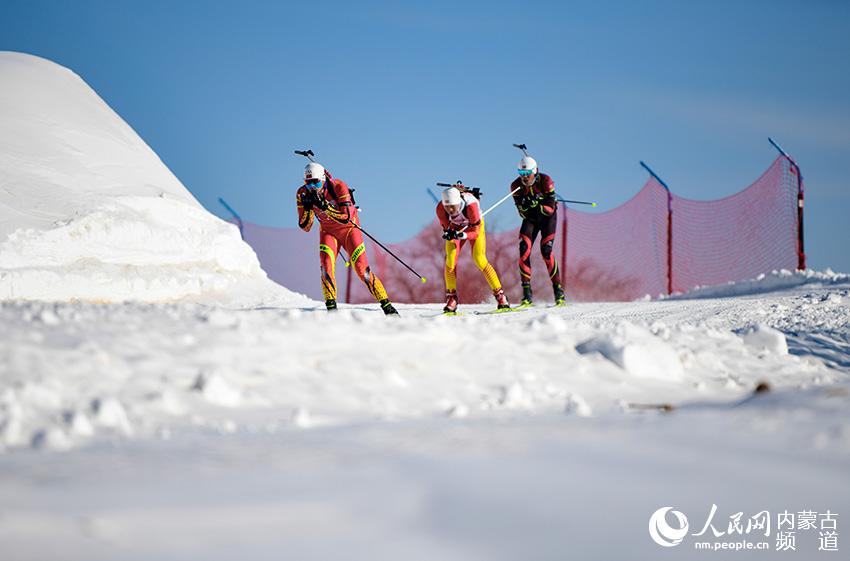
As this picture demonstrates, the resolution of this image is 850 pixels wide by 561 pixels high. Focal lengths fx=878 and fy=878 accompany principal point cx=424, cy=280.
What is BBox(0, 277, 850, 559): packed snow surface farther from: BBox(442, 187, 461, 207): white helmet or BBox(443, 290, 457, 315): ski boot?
Answer: BBox(443, 290, 457, 315): ski boot

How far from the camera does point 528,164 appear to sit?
35.0 ft

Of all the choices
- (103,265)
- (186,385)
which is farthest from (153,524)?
(103,265)

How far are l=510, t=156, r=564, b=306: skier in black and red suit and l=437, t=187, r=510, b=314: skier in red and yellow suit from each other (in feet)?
3.31

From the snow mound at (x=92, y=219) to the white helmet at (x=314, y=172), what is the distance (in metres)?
4.38

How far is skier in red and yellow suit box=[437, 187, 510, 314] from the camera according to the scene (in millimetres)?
9641

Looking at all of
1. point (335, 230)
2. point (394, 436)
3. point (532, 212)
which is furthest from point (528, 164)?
point (394, 436)

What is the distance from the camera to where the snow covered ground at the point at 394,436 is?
6.68 ft

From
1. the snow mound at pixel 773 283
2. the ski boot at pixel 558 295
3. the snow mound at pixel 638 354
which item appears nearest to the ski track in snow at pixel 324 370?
the snow mound at pixel 638 354

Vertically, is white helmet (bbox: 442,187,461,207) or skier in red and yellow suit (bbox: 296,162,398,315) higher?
white helmet (bbox: 442,187,461,207)

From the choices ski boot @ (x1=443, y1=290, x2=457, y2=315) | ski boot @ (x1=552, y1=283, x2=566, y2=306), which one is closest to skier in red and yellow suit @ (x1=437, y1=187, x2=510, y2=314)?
ski boot @ (x1=443, y1=290, x2=457, y2=315)

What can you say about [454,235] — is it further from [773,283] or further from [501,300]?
[773,283]

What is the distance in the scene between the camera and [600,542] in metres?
2.02

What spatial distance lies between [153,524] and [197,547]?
13 centimetres

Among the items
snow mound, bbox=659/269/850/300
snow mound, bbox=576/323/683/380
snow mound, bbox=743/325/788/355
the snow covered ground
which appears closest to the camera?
the snow covered ground
